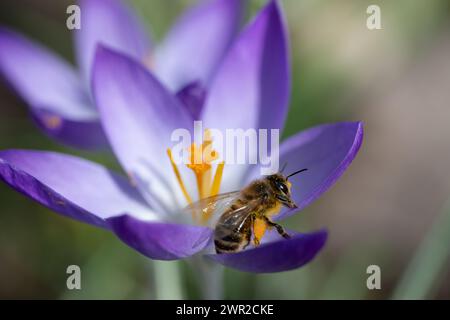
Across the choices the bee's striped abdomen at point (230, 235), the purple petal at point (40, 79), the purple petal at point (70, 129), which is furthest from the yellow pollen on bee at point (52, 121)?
the bee's striped abdomen at point (230, 235)

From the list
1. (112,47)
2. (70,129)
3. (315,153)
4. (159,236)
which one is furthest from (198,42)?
(159,236)

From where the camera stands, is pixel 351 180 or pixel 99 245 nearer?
pixel 99 245

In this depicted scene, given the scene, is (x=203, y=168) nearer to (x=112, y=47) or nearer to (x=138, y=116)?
(x=138, y=116)

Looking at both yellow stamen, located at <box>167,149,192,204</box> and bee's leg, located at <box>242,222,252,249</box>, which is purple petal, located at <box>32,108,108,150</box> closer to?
yellow stamen, located at <box>167,149,192,204</box>

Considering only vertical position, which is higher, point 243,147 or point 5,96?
point 5,96

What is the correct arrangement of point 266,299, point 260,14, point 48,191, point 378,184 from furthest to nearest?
Result: point 378,184 < point 266,299 < point 260,14 < point 48,191
